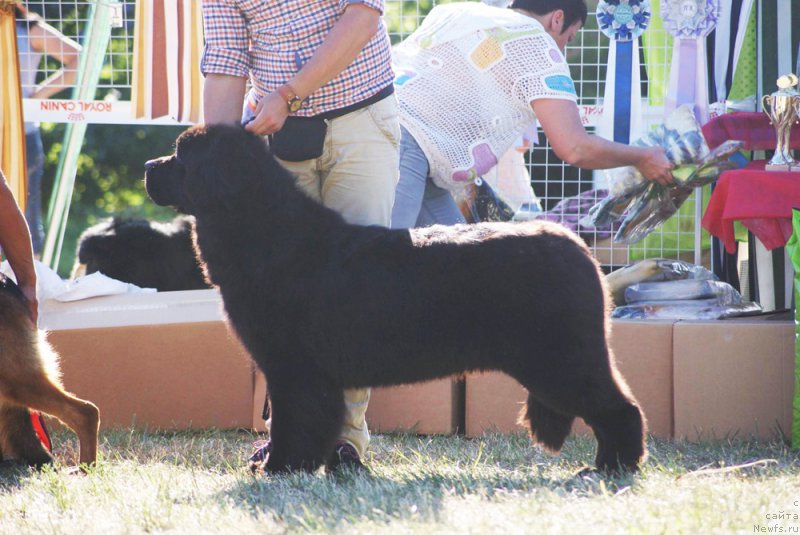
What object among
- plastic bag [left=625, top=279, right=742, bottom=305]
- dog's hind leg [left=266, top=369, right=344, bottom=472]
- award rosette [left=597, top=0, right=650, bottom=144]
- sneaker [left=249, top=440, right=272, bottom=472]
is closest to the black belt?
dog's hind leg [left=266, top=369, right=344, bottom=472]

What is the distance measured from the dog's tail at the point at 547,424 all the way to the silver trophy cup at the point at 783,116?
163 centimetres

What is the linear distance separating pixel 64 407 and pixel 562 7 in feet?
8.88

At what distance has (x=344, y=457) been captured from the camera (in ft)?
11.2

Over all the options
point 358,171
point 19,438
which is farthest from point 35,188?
point 358,171

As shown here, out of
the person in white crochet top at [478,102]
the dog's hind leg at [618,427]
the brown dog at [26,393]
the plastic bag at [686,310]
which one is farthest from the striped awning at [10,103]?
the dog's hind leg at [618,427]

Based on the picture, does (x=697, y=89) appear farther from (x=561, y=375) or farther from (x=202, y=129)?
(x=202, y=129)

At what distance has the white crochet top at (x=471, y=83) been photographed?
3.81 meters

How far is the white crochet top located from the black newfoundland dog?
832 millimetres

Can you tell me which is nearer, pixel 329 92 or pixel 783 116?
pixel 329 92

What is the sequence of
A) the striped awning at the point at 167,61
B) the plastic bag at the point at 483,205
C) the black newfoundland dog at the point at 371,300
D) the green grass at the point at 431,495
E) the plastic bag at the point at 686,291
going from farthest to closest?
the striped awning at the point at 167,61, the plastic bag at the point at 483,205, the plastic bag at the point at 686,291, the black newfoundland dog at the point at 371,300, the green grass at the point at 431,495

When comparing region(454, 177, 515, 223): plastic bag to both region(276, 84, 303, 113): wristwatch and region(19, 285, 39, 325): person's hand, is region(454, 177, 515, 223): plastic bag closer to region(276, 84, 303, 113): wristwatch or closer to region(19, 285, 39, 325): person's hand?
region(276, 84, 303, 113): wristwatch

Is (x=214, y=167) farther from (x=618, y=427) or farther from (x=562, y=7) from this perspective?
(x=562, y=7)

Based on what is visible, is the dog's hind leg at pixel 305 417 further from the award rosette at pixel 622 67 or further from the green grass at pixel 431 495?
the award rosette at pixel 622 67

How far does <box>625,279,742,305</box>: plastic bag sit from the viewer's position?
4473 millimetres
